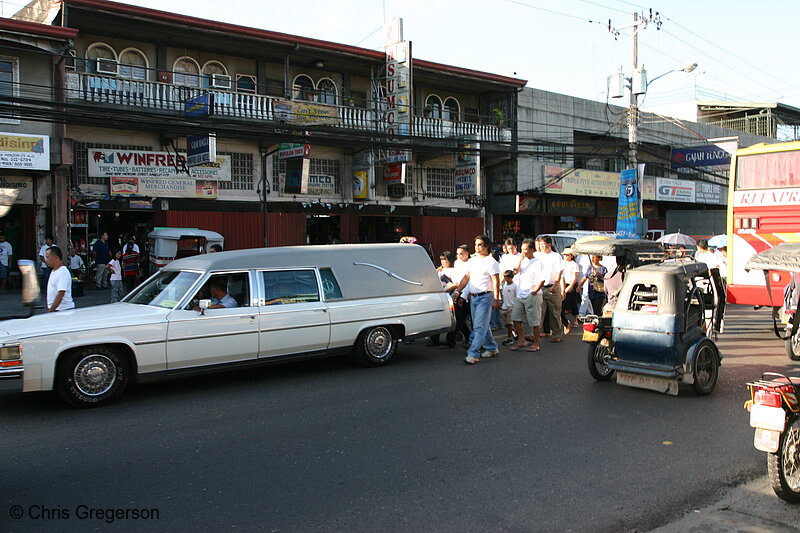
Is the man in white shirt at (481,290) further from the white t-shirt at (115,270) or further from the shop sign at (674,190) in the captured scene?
the shop sign at (674,190)

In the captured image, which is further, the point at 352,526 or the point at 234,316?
the point at 234,316

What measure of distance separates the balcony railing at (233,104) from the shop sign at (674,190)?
14.3 meters

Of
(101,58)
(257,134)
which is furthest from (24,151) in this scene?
(257,134)

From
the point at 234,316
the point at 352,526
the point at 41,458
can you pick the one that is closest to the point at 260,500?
the point at 352,526

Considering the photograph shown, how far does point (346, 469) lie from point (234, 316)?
11.0 feet

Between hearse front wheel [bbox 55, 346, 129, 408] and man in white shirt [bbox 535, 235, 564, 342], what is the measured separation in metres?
6.72

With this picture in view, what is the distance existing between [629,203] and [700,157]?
9.99 meters

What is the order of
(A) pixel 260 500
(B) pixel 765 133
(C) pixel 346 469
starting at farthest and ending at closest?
(B) pixel 765 133, (C) pixel 346 469, (A) pixel 260 500

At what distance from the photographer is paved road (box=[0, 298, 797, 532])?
4191 mm

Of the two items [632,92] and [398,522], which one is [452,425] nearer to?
[398,522]

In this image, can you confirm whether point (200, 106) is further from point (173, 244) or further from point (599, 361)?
point (599, 361)

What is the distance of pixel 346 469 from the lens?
16.3ft

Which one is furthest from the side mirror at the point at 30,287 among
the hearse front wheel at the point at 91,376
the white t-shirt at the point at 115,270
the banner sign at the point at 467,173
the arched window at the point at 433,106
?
the arched window at the point at 433,106

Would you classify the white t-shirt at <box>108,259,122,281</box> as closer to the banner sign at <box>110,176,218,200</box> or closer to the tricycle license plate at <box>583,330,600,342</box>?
the banner sign at <box>110,176,218,200</box>
